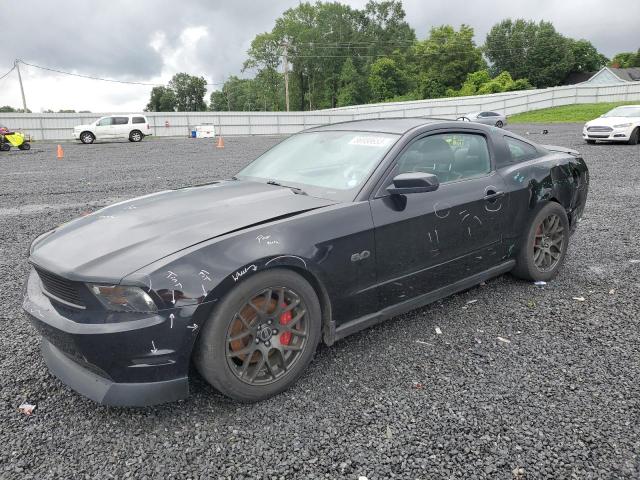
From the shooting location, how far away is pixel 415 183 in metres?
3.00

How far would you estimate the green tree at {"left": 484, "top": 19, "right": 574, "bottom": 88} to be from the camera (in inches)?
3196

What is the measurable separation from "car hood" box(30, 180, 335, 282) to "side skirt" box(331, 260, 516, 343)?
0.75m

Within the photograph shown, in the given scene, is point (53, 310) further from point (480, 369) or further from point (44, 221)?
point (44, 221)

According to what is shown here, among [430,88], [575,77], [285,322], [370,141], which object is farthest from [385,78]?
[285,322]

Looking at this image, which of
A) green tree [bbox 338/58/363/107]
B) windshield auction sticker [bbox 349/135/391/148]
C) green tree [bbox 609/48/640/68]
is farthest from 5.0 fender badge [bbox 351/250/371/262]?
green tree [bbox 609/48/640/68]

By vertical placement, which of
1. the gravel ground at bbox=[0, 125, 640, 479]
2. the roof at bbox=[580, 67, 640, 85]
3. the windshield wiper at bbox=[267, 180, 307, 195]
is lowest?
the gravel ground at bbox=[0, 125, 640, 479]

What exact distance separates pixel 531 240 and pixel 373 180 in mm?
1767

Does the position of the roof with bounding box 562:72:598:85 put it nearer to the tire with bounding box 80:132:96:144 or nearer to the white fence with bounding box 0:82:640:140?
the white fence with bounding box 0:82:640:140

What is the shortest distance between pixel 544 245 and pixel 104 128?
2763 centimetres

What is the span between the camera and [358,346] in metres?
3.27

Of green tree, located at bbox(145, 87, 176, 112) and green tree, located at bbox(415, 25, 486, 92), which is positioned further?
green tree, located at bbox(145, 87, 176, 112)

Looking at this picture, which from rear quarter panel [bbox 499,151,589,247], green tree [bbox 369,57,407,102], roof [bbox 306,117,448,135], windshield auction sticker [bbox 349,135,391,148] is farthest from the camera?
green tree [bbox 369,57,407,102]

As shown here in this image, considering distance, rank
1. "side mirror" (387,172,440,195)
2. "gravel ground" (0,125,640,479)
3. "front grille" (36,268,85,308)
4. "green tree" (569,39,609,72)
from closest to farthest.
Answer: "gravel ground" (0,125,640,479)
"front grille" (36,268,85,308)
"side mirror" (387,172,440,195)
"green tree" (569,39,609,72)

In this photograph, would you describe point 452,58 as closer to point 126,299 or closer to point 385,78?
point 385,78
